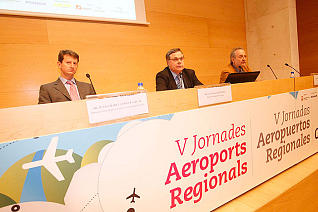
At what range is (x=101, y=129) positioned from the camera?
607 millimetres

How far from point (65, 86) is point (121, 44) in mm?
1118

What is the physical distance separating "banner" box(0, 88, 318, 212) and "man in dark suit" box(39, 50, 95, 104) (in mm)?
1395

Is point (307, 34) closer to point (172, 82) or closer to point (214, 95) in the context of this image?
point (172, 82)

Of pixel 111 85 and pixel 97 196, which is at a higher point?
pixel 111 85

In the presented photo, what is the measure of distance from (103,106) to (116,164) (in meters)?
0.19

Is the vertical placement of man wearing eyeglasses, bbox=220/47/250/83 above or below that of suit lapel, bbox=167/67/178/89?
above

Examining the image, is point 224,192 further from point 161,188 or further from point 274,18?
point 274,18

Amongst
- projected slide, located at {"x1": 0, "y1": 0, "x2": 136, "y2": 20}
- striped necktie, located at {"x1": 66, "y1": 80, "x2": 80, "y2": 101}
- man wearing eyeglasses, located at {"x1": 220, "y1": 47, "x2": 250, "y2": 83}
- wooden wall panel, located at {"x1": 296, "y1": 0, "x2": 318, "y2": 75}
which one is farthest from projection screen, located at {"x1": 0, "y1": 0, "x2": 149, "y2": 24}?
wooden wall panel, located at {"x1": 296, "y1": 0, "x2": 318, "y2": 75}

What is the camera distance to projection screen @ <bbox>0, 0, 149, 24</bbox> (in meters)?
2.04

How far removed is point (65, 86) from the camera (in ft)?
6.25

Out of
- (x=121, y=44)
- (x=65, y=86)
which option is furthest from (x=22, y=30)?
A: (x=121, y=44)

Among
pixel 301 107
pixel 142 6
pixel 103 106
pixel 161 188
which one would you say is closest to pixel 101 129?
pixel 103 106

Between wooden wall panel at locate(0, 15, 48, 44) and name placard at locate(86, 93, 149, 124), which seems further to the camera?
wooden wall panel at locate(0, 15, 48, 44)

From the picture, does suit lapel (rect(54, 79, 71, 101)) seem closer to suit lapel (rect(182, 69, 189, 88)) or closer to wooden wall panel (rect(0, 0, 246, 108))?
wooden wall panel (rect(0, 0, 246, 108))
